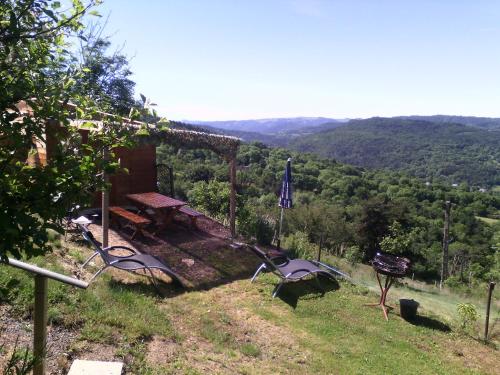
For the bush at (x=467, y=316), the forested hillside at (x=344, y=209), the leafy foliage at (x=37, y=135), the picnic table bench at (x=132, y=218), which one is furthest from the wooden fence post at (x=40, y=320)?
the forested hillside at (x=344, y=209)

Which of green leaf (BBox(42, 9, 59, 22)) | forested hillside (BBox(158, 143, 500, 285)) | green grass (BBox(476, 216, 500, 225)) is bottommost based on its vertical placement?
green grass (BBox(476, 216, 500, 225))

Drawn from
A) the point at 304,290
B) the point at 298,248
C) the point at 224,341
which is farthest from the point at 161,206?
the point at 224,341

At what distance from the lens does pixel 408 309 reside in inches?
246

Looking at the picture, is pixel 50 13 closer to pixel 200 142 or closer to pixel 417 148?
pixel 200 142

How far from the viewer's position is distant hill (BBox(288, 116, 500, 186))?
349 ft

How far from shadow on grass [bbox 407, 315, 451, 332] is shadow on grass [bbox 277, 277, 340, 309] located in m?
1.35

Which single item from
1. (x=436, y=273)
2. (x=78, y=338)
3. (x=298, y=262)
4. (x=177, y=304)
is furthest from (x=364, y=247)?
(x=78, y=338)

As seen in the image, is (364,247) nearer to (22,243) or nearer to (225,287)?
(225,287)

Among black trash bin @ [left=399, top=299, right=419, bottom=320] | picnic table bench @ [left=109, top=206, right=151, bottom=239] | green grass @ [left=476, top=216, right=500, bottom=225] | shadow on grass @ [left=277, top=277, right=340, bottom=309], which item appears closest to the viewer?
black trash bin @ [left=399, top=299, right=419, bottom=320]

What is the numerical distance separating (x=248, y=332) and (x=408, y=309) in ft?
8.65

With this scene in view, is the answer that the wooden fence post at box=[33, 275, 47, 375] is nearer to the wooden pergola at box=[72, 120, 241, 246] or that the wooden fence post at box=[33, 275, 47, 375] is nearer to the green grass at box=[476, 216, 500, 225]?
the wooden pergola at box=[72, 120, 241, 246]

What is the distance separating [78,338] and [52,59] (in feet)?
8.82

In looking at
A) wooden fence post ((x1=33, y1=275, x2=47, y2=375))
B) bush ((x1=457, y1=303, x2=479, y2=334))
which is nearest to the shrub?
bush ((x1=457, y1=303, x2=479, y2=334))

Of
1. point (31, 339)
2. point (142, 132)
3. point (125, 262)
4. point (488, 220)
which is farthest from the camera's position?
point (488, 220)
